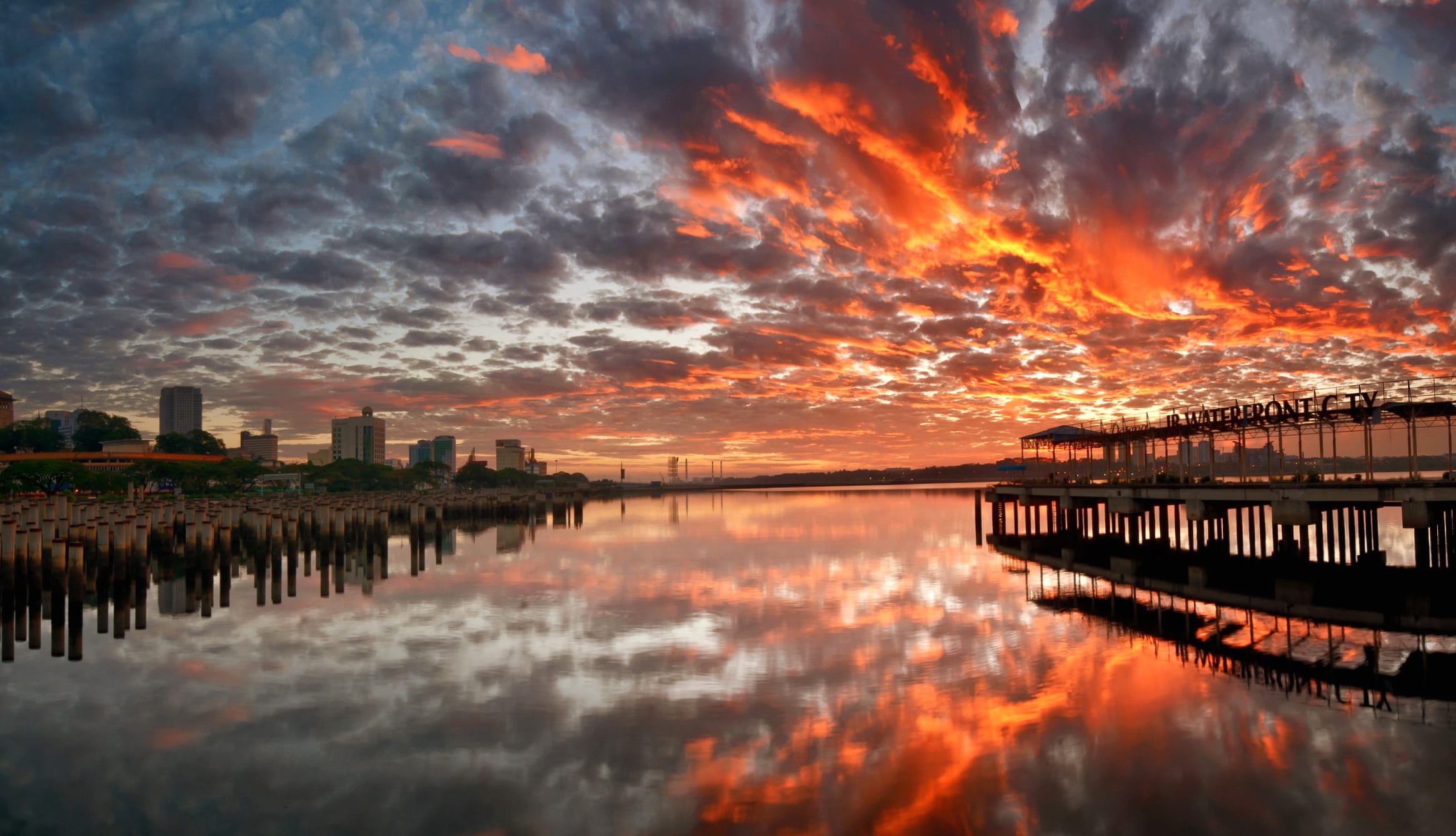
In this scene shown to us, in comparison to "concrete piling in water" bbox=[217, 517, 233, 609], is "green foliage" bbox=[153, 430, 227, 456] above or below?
above

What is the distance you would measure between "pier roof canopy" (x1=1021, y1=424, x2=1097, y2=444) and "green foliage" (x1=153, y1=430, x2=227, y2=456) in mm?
168711

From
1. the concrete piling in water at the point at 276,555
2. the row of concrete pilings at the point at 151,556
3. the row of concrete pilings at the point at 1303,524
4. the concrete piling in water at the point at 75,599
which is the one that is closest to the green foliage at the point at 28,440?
the row of concrete pilings at the point at 151,556

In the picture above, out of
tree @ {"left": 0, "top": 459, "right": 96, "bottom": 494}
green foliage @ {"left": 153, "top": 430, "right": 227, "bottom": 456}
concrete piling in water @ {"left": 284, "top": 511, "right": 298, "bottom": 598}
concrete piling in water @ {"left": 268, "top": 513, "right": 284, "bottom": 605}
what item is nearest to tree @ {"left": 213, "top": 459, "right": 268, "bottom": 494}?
tree @ {"left": 0, "top": 459, "right": 96, "bottom": 494}

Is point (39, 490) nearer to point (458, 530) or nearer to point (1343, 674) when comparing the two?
point (458, 530)

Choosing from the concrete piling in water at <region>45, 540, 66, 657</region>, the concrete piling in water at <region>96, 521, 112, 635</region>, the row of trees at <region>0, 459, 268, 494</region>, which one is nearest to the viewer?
the concrete piling in water at <region>45, 540, 66, 657</region>

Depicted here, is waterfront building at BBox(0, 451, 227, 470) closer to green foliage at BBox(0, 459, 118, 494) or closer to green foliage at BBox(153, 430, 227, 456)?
green foliage at BBox(153, 430, 227, 456)

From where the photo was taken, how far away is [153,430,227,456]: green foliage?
158125 mm

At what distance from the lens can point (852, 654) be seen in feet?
64.8

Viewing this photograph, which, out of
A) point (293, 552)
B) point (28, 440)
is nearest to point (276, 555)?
point (293, 552)

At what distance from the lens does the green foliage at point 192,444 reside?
158 m

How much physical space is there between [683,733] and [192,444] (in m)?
193

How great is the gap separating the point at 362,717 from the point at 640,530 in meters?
56.2

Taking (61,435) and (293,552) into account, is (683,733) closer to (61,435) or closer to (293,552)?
(293,552)

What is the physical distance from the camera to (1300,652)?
19031 millimetres
